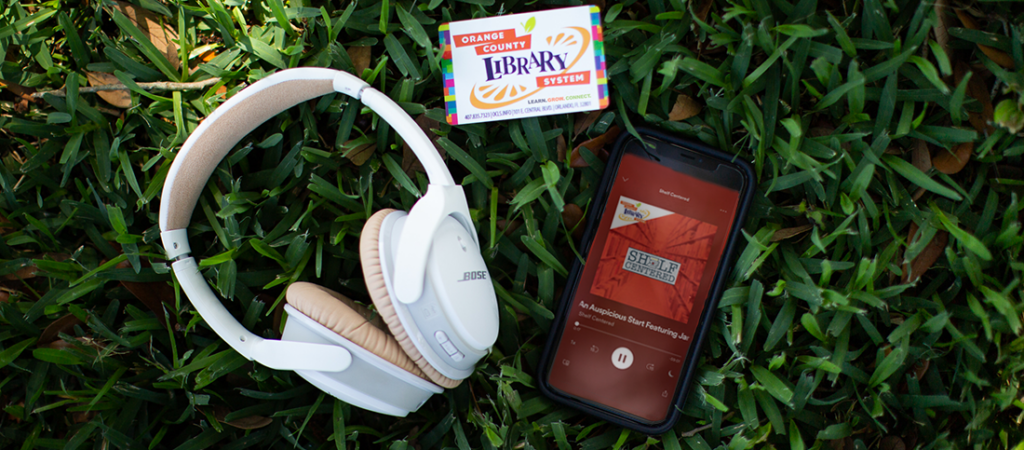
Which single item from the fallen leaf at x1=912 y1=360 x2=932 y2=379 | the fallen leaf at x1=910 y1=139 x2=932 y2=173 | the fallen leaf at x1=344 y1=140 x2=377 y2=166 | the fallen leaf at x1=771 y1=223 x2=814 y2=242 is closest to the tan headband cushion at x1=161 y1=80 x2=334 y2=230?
the fallen leaf at x1=344 y1=140 x2=377 y2=166

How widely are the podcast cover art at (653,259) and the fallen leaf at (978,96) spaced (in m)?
0.54

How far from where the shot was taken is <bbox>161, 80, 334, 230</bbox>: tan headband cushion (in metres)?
0.91

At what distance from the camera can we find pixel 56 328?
111 centimetres

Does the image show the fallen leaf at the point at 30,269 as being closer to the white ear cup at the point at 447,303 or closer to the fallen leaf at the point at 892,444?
the white ear cup at the point at 447,303

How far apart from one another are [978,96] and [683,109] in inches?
22.3

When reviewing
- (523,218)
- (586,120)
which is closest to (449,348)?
(523,218)

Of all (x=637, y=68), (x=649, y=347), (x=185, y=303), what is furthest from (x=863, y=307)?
(x=185, y=303)

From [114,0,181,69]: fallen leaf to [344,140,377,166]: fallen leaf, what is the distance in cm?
44

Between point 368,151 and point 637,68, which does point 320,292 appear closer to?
point 368,151

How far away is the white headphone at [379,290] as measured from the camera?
34.1 inches

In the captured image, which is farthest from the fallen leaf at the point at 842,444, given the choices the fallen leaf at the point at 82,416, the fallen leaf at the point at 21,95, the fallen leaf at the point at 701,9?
the fallen leaf at the point at 21,95

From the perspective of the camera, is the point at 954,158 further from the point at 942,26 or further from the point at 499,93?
the point at 499,93

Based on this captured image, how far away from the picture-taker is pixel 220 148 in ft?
3.15

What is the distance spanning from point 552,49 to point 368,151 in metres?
0.43
